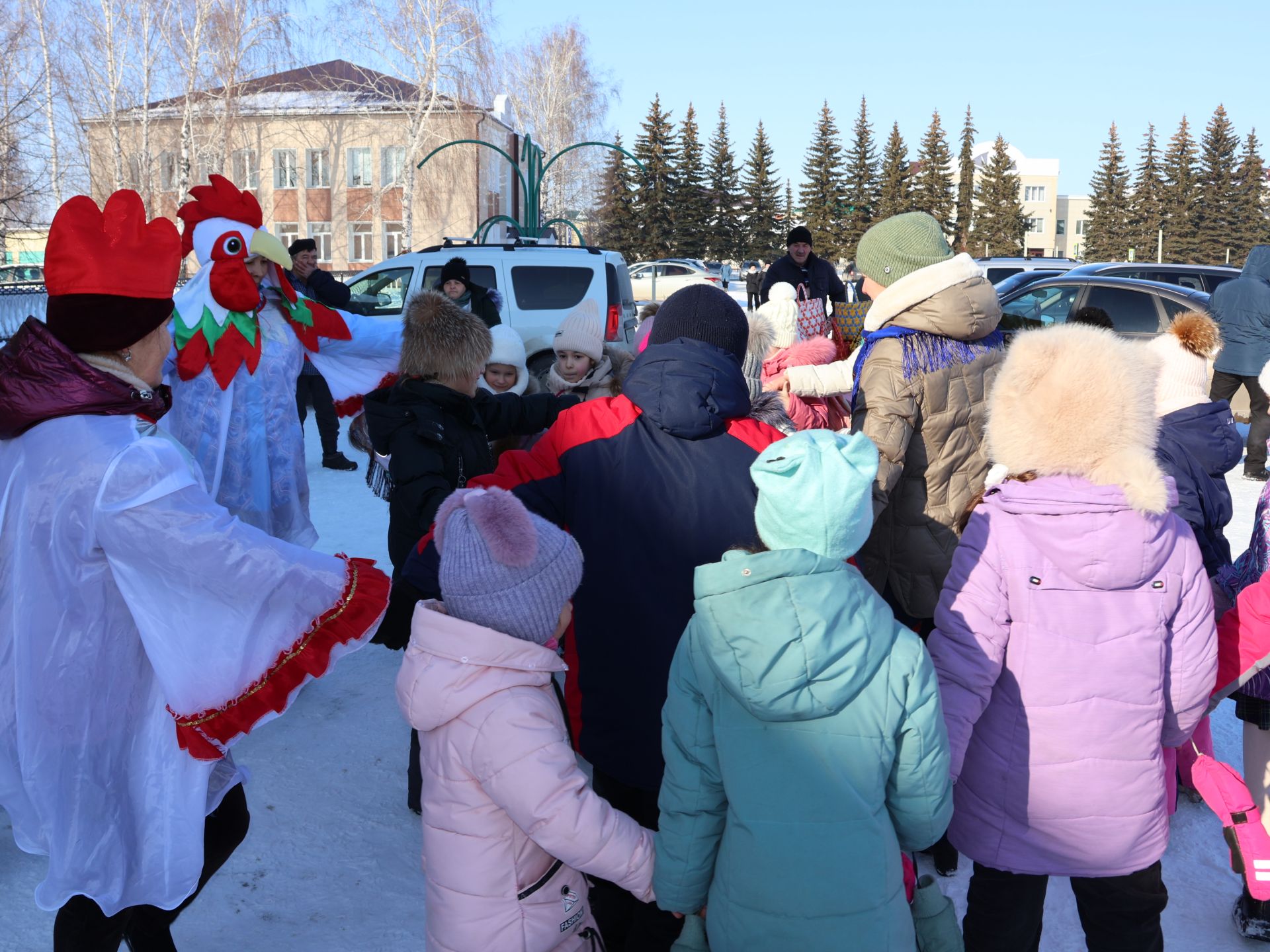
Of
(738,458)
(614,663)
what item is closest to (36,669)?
(614,663)

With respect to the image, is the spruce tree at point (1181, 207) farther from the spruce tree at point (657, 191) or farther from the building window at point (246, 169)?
the building window at point (246, 169)

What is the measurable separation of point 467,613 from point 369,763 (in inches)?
88.6

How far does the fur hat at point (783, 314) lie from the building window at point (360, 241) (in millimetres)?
40523

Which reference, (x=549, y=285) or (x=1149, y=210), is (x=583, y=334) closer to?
(x=549, y=285)

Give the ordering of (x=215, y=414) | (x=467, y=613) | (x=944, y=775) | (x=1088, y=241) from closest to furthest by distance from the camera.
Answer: (x=944, y=775), (x=467, y=613), (x=215, y=414), (x=1088, y=241)

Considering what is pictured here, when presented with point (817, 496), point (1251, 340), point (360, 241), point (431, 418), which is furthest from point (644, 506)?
point (360, 241)

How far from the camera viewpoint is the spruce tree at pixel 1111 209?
57.1 m

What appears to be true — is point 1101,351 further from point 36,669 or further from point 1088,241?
point 1088,241

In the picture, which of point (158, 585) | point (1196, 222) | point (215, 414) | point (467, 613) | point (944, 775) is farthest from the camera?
point (1196, 222)

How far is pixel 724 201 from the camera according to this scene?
55.5 meters

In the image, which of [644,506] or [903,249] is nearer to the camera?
[644,506]

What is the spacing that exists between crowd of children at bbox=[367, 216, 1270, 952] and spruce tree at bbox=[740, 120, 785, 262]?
54.4 metres

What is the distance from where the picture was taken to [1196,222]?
5525 cm

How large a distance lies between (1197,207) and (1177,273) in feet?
163
